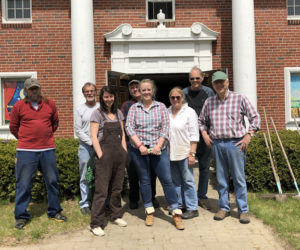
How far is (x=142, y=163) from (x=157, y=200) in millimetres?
1425

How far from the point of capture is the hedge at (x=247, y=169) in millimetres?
5777

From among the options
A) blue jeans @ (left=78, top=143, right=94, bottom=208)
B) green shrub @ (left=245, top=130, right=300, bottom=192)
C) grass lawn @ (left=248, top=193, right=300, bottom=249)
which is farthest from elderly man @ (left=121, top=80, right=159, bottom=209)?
green shrub @ (left=245, top=130, right=300, bottom=192)

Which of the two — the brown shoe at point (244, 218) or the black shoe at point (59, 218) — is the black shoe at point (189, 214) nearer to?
the brown shoe at point (244, 218)

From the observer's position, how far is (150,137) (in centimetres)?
443

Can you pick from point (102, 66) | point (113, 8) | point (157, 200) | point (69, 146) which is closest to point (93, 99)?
point (69, 146)

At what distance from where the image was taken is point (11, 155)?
5918 millimetres

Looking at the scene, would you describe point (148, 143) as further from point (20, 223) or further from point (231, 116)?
point (20, 223)

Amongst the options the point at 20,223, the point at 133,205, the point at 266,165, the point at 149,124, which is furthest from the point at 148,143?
the point at 266,165

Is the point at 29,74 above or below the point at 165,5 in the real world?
below

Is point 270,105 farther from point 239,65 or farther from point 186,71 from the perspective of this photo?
point 186,71

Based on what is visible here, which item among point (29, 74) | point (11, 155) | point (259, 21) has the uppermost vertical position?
point (259, 21)

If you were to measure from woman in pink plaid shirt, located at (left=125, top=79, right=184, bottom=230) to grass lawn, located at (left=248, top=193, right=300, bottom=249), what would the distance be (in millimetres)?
1242

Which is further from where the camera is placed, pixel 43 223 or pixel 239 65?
pixel 239 65

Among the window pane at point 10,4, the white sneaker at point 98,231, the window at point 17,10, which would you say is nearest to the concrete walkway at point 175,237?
the white sneaker at point 98,231
